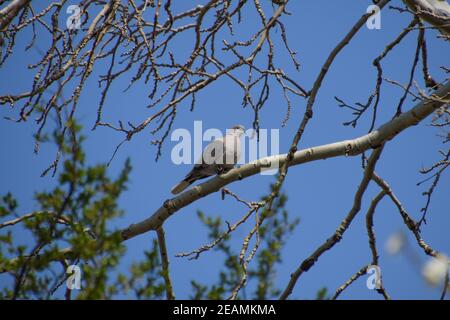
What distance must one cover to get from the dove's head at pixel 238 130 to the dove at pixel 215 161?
0.57 feet

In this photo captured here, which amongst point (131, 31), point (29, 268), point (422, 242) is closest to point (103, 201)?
point (29, 268)

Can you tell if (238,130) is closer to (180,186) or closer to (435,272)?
(180,186)

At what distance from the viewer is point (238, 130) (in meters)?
6.04

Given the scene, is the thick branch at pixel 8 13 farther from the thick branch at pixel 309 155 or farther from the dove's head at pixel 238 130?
the dove's head at pixel 238 130

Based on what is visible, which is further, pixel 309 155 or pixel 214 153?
pixel 214 153

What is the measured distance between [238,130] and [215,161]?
0.70 m

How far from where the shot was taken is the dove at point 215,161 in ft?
17.8

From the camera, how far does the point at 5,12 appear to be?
105 inches

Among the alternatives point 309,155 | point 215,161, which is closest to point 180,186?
point 215,161

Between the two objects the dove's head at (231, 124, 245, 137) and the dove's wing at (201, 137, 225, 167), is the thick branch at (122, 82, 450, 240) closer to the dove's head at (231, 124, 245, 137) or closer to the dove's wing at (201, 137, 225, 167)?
the dove's wing at (201, 137, 225, 167)

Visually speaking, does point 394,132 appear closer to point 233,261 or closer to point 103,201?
point 233,261

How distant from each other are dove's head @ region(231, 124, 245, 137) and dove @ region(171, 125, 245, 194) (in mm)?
172
